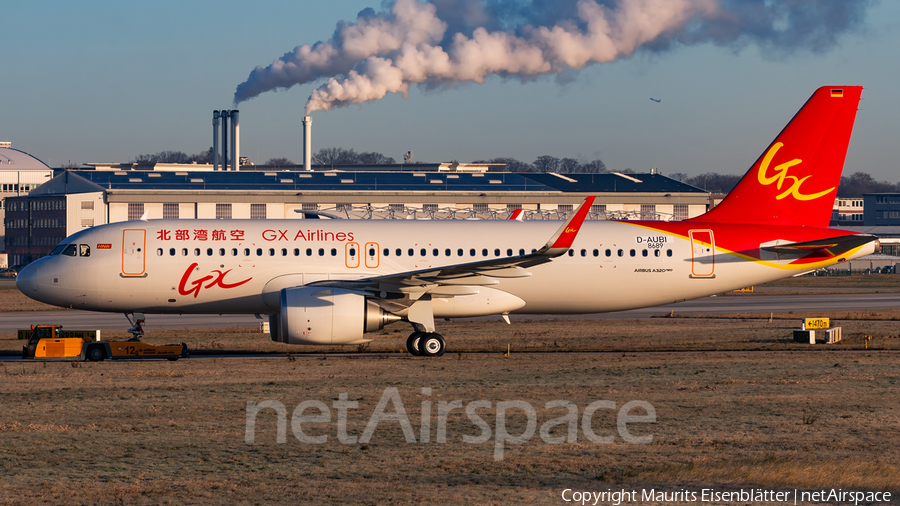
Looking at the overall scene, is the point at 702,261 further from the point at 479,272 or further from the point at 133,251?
the point at 133,251

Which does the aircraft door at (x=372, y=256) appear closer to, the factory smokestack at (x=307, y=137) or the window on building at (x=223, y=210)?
the window on building at (x=223, y=210)

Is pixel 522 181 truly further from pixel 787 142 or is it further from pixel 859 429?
pixel 859 429

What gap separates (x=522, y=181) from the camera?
118 metres

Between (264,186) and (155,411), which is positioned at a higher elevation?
(264,186)

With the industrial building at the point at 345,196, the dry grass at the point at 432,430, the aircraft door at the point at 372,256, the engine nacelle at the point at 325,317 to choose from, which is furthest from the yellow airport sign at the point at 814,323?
the industrial building at the point at 345,196

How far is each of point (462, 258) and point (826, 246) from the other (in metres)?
11.8

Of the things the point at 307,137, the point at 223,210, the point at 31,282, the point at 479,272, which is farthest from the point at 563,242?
the point at 307,137

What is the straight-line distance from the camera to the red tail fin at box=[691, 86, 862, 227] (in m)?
31.9

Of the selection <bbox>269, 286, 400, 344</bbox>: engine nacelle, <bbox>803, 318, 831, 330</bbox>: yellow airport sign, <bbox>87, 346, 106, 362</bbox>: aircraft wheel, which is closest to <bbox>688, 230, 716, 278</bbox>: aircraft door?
<bbox>803, 318, 831, 330</bbox>: yellow airport sign

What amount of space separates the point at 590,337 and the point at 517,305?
7.13 m

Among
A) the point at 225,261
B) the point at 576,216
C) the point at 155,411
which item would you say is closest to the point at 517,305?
the point at 576,216
